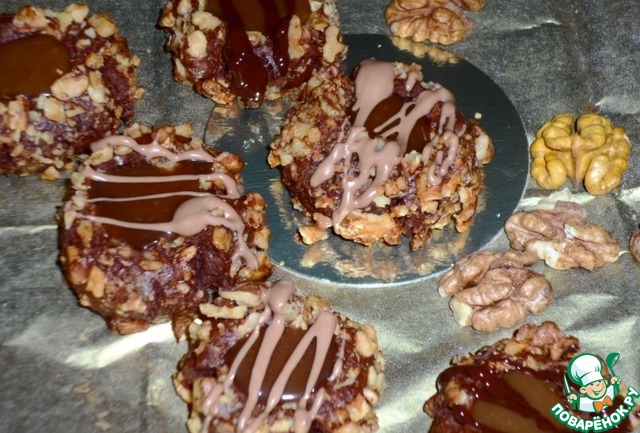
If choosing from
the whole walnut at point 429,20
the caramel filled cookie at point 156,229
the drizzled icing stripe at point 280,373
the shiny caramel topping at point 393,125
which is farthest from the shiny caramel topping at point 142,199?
the whole walnut at point 429,20

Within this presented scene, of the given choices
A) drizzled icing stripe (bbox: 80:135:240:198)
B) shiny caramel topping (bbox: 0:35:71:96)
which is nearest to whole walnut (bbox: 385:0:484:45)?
drizzled icing stripe (bbox: 80:135:240:198)

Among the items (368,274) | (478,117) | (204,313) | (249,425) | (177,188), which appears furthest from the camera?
(478,117)

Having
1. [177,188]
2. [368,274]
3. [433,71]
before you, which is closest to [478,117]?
[433,71]

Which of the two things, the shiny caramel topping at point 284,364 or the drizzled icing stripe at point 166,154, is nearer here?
the shiny caramel topping at point 284,364

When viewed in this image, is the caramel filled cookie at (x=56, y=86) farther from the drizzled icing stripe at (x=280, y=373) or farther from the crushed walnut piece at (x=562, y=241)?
the crushed walnut piece at (x=562, y=241)

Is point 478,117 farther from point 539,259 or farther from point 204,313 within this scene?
point 204,313

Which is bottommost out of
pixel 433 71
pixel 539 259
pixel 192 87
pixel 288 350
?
pixel 288 350
